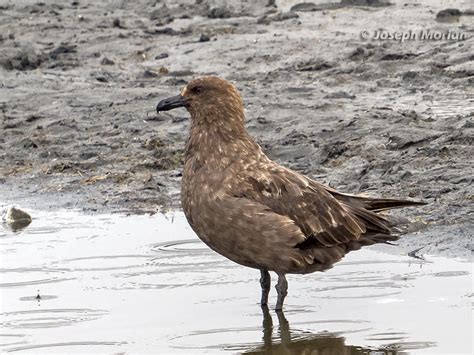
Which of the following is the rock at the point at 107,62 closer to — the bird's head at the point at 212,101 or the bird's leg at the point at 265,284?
the bird's head at the point at 212,101

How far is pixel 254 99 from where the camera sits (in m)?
13.1

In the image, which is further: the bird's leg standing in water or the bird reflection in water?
the bird's leg standing in water

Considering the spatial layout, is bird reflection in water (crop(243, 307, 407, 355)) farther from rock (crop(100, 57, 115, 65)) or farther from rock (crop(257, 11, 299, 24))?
rock (crop(257, 11, 299, 24))

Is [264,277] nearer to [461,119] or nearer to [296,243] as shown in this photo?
[296,243]

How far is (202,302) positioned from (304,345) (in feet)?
3.29

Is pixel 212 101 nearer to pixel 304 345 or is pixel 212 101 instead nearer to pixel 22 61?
pixel 304 345

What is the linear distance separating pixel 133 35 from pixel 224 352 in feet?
33.2

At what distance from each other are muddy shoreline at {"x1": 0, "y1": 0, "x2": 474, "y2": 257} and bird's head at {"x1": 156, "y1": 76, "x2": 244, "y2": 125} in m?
1.76

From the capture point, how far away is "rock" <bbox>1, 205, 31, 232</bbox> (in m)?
10.6

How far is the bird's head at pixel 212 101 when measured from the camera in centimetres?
834

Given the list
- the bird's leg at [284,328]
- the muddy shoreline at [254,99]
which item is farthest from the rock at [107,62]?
the bird's leg at [284,328]

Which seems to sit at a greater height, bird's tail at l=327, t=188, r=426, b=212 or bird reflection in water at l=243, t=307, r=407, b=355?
bird's tail at l=327, t=188, r=426, b=212

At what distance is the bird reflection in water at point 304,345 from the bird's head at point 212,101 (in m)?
1.43

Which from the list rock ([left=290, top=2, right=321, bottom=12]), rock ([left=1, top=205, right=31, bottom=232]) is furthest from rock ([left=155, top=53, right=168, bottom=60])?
rock ([left=1, top=205, right=31, bottom=232])
